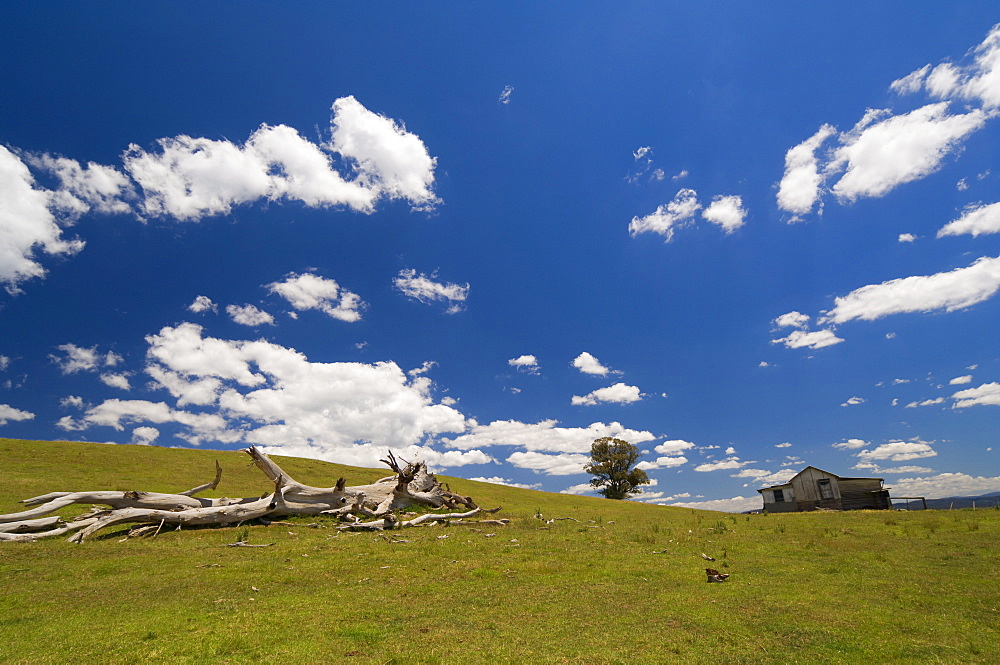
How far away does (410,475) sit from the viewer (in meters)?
29.6

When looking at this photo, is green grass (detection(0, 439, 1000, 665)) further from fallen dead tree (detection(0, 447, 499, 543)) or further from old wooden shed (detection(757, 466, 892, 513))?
old wooden shed (detection(757, 466, 892, 513))

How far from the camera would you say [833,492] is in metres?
53.8

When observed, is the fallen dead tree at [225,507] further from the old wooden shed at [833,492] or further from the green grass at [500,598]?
the old wooden shed at [833,492]

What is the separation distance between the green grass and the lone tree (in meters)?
52.9

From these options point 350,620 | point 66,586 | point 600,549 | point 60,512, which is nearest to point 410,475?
point 600,549

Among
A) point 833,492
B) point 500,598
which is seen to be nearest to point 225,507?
point 500,598

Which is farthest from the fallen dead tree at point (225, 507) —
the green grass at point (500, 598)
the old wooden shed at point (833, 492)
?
the old wooden shed at point (833, 492)

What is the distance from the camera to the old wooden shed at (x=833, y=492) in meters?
53.4

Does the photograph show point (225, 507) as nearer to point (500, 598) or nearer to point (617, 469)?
point (500, 598)

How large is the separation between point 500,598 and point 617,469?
6703 centimetres

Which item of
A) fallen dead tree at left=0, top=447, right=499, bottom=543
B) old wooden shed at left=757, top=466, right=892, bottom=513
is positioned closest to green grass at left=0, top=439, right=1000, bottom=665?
fallen dead tree at left=0, top=447, right=499, bottom=543

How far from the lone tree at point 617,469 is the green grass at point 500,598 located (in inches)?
2083

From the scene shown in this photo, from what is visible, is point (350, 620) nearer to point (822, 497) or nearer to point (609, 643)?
point (609, 643)

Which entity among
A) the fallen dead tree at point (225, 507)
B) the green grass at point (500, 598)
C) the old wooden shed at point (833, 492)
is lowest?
the green grass at point (500, 598)
